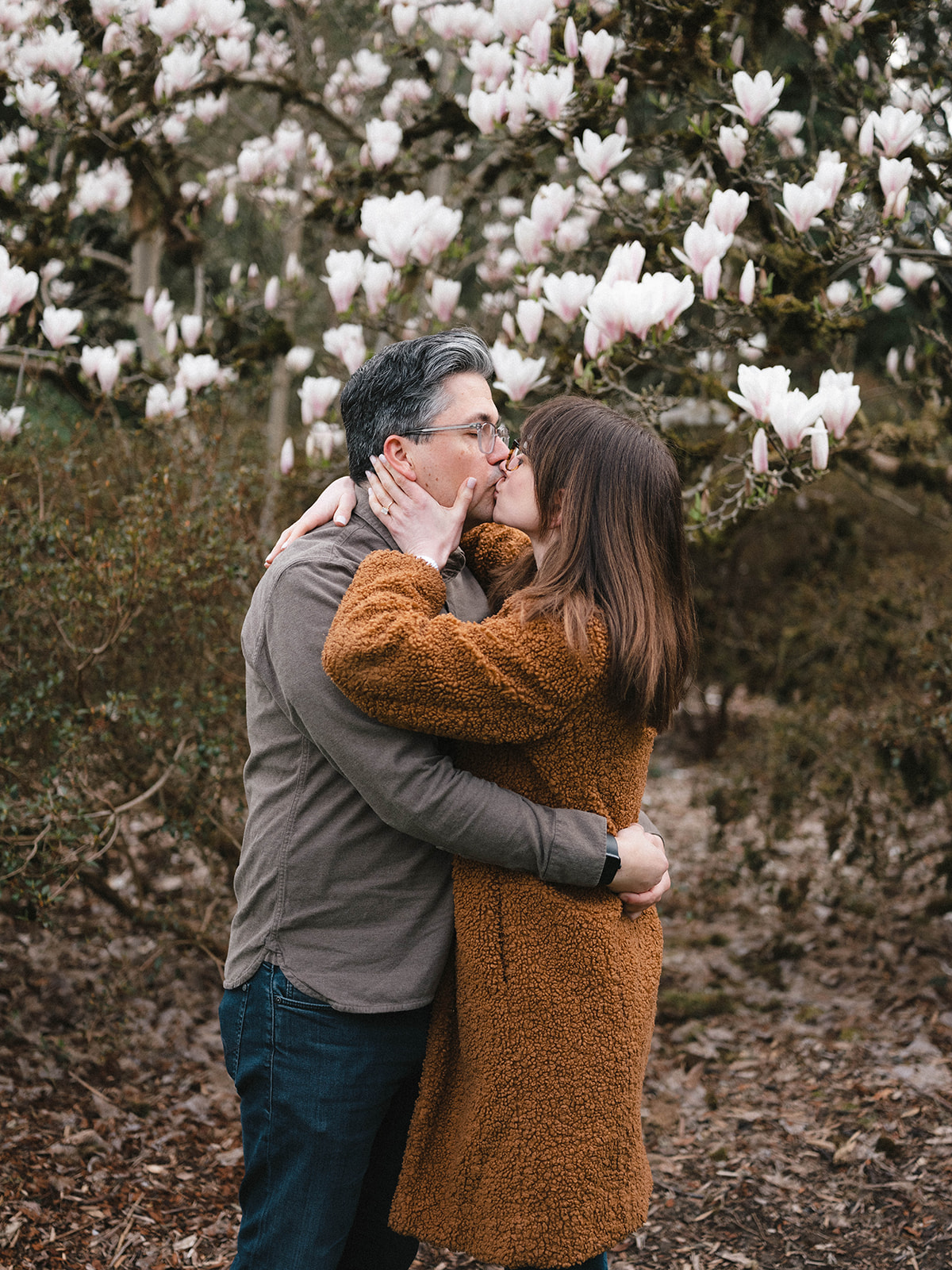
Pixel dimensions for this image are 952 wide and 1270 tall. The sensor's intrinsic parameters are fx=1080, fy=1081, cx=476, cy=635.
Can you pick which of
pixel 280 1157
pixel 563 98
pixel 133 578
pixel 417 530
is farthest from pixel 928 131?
pixel 280 1157

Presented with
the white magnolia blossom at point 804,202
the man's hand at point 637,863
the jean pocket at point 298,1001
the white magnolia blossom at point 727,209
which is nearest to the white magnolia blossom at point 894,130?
the white magnolia blossom at point 804,202

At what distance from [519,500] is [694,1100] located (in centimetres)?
244

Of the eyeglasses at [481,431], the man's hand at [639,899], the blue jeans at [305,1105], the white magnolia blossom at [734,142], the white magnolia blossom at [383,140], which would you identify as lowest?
the blue jeans at [305,1105]

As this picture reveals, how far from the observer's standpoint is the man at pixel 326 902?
151cm

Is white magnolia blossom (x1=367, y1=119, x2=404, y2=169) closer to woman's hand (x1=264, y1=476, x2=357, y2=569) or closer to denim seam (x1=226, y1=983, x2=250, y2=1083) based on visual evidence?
woman's hand (x1=264, y1=476, x2=357, y2=569)

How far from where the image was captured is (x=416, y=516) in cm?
163

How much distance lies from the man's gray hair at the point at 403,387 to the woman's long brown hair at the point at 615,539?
6.2 inches

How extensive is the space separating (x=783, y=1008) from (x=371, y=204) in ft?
9.94

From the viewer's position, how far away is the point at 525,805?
1.53 meters

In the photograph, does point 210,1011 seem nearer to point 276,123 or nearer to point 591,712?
point 591,712

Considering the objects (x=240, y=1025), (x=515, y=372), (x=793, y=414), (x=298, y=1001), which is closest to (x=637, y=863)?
(x=298, y=1001)

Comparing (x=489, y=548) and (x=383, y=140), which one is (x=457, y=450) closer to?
(x=489, y=548)

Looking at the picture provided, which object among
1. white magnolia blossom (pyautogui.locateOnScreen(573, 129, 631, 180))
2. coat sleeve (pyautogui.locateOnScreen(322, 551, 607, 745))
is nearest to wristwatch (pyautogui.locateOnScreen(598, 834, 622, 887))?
coat sleeve (pyautogui.locateOnScreen(322, 551, 607, 745))

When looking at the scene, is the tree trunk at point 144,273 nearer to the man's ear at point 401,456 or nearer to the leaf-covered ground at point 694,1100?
the leaf-covered ground at point 694,1100
